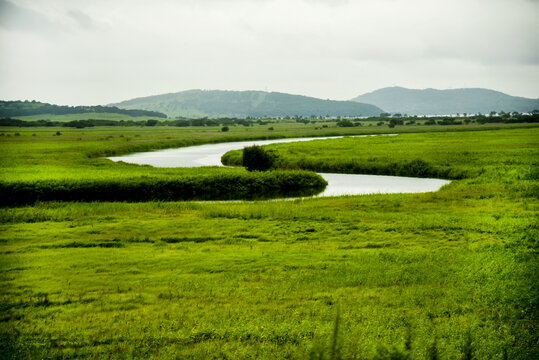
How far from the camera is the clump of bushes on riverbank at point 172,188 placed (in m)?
45.1

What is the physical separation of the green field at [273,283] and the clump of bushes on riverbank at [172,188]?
486 inches

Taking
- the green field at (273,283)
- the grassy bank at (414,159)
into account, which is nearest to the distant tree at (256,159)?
the grassy bank at (414,159)

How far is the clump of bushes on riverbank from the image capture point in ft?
148

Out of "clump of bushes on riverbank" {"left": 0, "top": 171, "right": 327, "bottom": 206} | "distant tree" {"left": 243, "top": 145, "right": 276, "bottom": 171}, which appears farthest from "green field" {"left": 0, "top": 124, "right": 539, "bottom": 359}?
"distant tree" {"left": 243, "top": 145, "right": 276, "bottom": 171}

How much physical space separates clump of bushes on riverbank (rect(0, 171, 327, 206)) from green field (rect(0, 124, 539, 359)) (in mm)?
12333

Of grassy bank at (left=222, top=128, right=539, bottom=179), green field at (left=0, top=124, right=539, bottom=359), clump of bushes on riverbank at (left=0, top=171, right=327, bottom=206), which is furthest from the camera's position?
grassy bank at (left=222, top=128, right=539, bottom=179)

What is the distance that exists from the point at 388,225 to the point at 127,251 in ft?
50.8

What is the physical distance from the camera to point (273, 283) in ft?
52.9

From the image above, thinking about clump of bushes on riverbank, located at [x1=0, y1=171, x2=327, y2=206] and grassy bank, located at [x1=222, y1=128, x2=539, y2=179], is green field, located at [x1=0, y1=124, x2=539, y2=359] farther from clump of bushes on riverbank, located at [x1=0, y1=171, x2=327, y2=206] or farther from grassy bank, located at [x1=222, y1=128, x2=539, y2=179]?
grassy bank, located at [x1=222, y1=128, x2=539, y2=179]

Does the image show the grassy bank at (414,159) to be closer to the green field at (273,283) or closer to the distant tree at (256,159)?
the distant tree at (256,159)

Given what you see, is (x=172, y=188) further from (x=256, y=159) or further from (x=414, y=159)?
(x=414, y=159)

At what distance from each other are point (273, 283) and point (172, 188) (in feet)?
121

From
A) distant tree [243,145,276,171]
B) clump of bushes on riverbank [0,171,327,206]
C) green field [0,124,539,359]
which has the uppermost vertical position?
distant tree [243,145,276,171]

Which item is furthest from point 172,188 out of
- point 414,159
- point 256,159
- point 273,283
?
point 414,159
